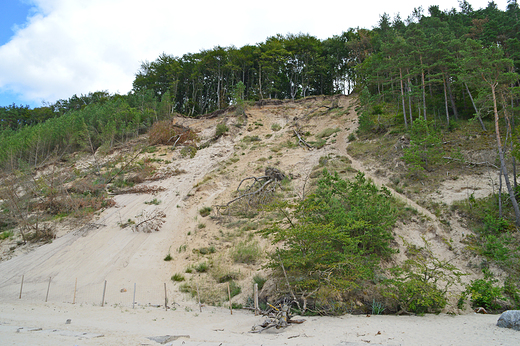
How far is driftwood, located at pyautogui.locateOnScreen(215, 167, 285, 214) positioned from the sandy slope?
1.51 m

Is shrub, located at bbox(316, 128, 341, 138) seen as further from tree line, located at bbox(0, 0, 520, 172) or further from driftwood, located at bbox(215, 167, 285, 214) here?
driftwood, located at bbox(215, 167, 285, 214)

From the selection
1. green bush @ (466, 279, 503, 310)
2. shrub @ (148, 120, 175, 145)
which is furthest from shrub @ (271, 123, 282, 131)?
green bush @ (466, 279, 503, 310)

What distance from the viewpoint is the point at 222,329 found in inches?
336

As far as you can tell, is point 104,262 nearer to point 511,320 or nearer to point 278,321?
point 278,321

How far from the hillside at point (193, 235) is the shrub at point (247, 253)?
10cm

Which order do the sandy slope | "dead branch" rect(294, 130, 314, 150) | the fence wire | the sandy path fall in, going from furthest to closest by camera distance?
1. "dead branch" rect(294, 130, 314, 150)
2. the sandy path
3. the fence wire
4. the sandy slope

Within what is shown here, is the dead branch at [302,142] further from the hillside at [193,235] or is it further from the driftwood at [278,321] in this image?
the driftwood at [278,321]

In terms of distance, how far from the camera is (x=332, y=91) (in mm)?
46469

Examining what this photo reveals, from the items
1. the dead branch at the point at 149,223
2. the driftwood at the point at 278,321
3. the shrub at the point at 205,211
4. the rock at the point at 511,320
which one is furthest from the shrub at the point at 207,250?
the rock at the point at 511,320

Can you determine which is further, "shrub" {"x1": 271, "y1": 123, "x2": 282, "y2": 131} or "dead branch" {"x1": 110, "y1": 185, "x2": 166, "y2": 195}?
"shrub" {"x1": 271, "y1": 123, "x2": 282, "y2": 131}

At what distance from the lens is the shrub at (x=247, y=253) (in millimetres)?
15364

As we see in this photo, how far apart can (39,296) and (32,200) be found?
12.1 m

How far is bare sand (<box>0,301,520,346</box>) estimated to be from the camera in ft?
20.8

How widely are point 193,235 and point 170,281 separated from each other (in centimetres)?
432
